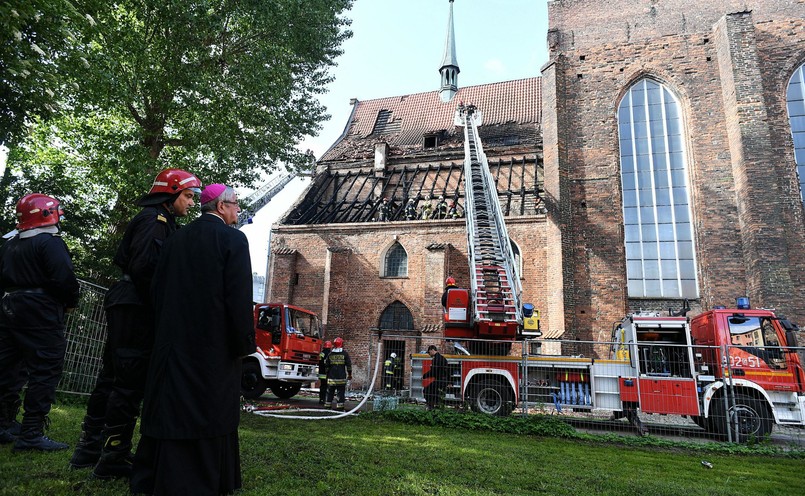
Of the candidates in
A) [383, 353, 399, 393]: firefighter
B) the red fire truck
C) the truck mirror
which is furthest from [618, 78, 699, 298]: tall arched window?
[383, 353, 399, 393]: firefighter

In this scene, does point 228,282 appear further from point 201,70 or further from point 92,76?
point 201,70

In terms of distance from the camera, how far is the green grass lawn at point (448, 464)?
3.44 meters

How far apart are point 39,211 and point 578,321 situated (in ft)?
51.2

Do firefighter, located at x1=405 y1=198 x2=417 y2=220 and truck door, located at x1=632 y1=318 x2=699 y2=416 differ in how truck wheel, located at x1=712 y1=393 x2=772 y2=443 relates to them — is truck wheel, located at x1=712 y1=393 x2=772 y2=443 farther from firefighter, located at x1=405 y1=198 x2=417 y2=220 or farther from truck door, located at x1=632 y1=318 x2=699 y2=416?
firefighter, located at x1=405 y1=198 x2=417 y2=220

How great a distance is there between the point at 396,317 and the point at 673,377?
1208cm

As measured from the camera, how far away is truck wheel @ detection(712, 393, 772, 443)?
8.41 meters

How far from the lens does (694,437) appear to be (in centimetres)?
885

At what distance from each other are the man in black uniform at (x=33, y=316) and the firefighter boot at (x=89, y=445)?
74 centimetres

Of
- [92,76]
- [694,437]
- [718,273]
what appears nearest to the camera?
[92,76]

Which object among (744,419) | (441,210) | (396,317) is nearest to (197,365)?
(744,419)

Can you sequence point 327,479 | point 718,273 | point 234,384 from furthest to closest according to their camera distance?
point 718,273 → point 327,479 → point 234,384

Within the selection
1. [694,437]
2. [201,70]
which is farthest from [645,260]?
[201,70]

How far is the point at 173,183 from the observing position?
3746 mm

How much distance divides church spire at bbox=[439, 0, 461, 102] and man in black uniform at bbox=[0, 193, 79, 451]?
28.6 m
